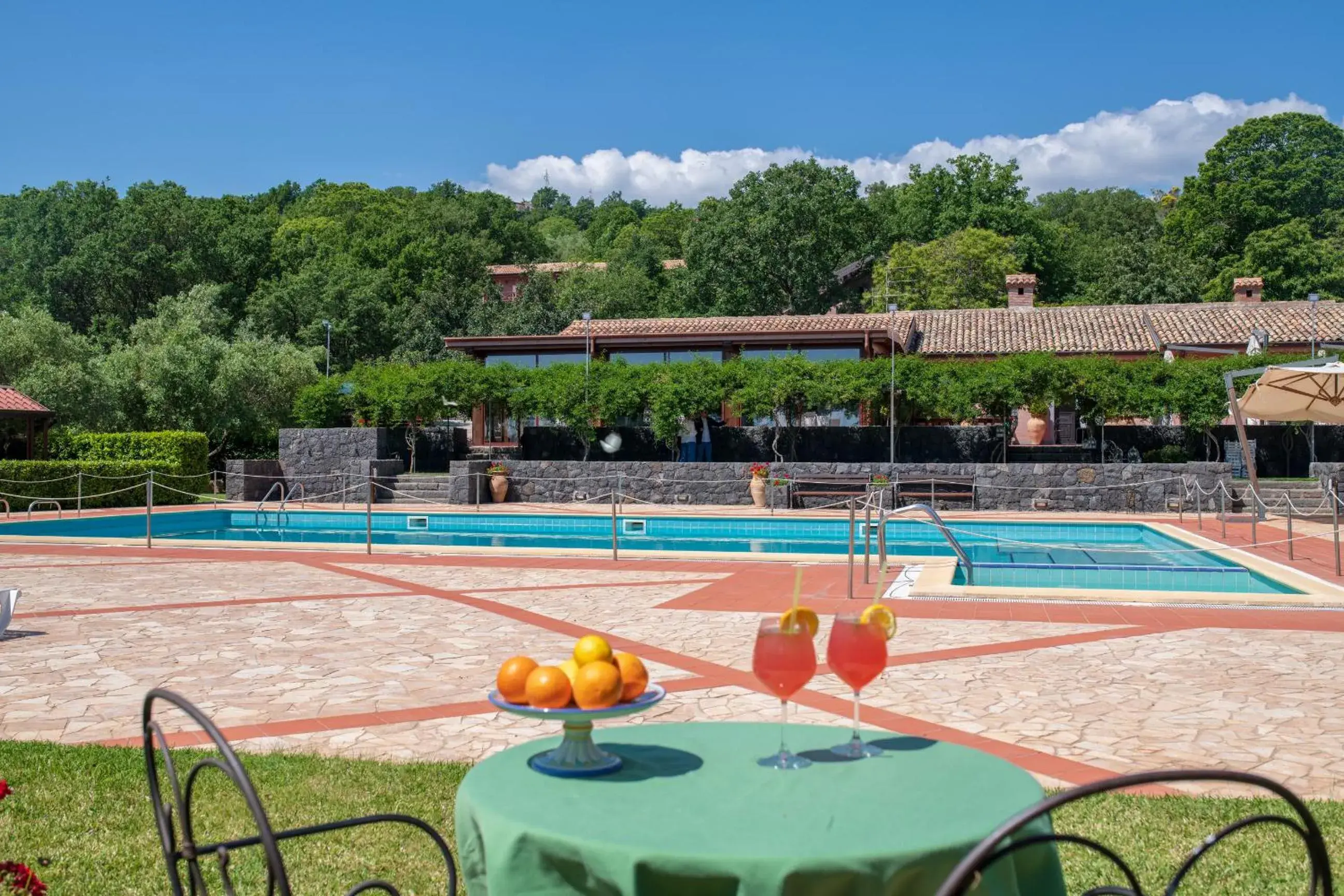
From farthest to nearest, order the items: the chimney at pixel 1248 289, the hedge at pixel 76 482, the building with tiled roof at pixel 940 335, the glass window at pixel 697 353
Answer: the chimney at pixel 1248 289 < the glass window at pixel 697 353 < the building with tiled roof at pixel 940 335 < the hedge at pixel 76 482

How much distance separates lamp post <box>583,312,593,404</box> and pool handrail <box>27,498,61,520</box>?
11.8 metres

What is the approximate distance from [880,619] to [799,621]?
0.67 ft

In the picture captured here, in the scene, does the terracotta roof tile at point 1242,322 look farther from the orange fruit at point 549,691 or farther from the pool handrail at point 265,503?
the orange fruit at point 549,691

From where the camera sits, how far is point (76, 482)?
24500mm

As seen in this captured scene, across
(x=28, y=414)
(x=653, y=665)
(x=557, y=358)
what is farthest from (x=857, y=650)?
(x=557, y=358)

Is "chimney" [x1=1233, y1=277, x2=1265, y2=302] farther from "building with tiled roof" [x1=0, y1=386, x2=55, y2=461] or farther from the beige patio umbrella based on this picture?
"building with tiled roof" [x1=0, y1=386, x2=55, y2=461]

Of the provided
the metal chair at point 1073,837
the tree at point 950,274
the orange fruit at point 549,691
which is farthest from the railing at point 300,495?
the metal chair at point 1073,837

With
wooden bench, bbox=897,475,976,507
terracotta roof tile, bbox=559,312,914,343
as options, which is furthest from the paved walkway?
terracotta roof tile, bbox=559,312,914,343

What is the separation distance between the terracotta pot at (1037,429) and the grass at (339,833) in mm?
25019

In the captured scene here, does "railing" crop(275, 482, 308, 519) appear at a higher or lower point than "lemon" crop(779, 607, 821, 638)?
lower

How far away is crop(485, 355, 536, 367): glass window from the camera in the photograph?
3275 centimetres

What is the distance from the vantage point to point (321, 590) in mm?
11875

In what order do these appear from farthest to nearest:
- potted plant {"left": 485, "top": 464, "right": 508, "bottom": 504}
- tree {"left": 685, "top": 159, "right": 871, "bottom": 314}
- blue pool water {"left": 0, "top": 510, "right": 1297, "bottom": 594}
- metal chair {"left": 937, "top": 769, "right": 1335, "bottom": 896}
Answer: tree {"left": 685, "top": 159, "right": 871, "bottom": 314}, potted plant {"left": 485, "top": 464, "right": 508, "bottom": 504}, blue pool water {"left": 0, "top": 510, "right": 1297, "bottom": 594}, metal chair {"left": 937, "top": 769, "right": 1335, "bottom": 896}

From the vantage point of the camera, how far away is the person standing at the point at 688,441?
28.7 meters
